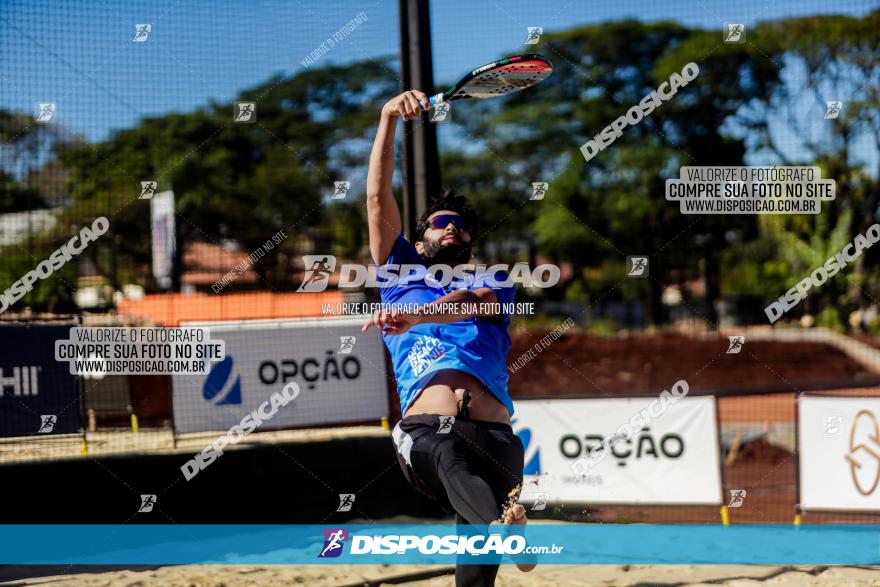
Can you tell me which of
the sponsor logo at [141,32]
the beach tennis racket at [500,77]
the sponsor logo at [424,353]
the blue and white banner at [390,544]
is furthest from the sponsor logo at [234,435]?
the beach tennis racket at [500,77]

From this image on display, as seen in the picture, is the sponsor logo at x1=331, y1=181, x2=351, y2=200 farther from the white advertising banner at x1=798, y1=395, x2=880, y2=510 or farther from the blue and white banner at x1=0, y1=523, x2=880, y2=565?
the white advertising banner at x1=798, y1=395, x2=880, y2=510

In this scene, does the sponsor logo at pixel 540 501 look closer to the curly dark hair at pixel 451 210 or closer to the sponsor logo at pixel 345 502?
the sponsor logo at pixel 345 502

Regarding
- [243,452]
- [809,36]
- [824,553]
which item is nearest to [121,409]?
[243,452]

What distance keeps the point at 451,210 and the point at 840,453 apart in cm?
403

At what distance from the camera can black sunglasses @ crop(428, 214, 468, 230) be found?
3971mm

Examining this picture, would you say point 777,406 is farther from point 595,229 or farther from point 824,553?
point 595,229

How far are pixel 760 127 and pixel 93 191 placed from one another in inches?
573

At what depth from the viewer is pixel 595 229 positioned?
26.1m

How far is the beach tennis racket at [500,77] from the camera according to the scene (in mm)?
4324

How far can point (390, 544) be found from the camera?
581 cm

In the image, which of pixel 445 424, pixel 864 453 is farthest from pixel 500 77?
pixel 864 453

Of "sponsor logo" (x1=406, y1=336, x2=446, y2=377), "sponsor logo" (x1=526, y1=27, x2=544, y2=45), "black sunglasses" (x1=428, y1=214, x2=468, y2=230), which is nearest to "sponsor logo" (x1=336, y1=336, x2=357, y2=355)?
"sponsor logo" (x1=526, y1=27, x2=544, y2=45)

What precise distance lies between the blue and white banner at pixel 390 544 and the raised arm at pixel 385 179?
86.3 inches

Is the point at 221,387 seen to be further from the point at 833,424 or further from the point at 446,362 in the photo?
the point at 833,424
